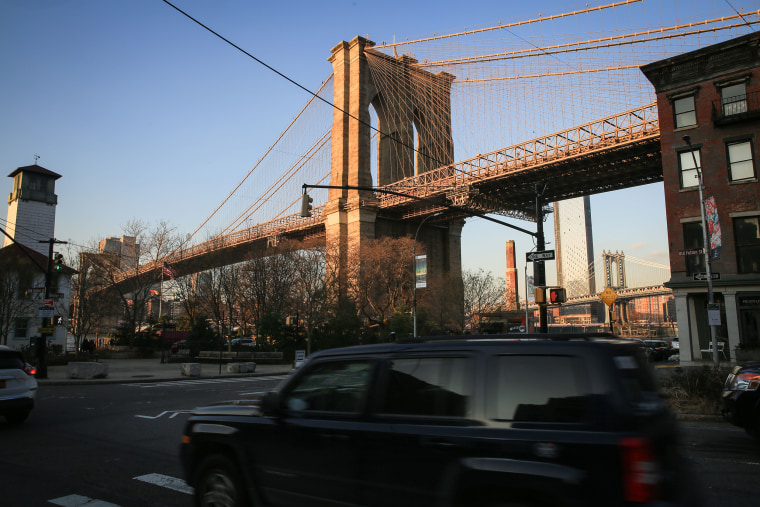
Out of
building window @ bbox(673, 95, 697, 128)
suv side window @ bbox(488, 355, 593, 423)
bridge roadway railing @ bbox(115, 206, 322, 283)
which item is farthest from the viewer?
bridge roadway railing @ bbox(115, 206, 322, 283)

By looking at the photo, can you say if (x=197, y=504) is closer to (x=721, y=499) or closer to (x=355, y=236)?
(x=721, y=499)

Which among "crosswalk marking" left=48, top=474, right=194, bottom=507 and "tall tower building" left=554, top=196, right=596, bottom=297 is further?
"tall tower building" left=554, top=196, right=596, bottom=297

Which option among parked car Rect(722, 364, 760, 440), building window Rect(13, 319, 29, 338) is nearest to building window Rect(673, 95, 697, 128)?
parked car Rect(722, 364, 760, 440)

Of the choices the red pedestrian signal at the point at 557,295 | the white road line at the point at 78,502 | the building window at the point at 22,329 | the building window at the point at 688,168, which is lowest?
the white road line at the point at 78,502

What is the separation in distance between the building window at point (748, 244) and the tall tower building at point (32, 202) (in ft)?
288

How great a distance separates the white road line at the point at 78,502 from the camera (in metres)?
5.46

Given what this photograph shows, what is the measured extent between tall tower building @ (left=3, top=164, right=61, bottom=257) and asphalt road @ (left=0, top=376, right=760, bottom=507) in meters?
82.9

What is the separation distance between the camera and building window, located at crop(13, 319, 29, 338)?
43.9 m

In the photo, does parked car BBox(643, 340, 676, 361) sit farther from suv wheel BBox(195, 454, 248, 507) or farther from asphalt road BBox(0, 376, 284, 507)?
suv wheel BBox(195, 454, 248, 507)

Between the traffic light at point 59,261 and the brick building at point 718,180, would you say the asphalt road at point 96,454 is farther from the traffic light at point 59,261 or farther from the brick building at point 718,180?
the brick building at point 718,180

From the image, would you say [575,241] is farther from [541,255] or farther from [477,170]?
[541,255]

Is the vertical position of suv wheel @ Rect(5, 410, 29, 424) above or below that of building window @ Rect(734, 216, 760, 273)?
below

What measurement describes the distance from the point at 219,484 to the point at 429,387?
2232 mm

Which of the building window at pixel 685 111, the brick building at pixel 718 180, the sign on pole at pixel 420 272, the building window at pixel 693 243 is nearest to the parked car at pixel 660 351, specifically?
the brick building at pixel 718 180
